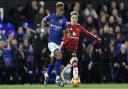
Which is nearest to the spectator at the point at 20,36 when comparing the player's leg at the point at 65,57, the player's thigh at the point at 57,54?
the player's leg at the point at 65,57

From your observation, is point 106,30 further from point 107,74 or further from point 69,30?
point 69,30

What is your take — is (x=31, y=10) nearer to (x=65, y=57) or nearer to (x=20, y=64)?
(x=20, y=64)

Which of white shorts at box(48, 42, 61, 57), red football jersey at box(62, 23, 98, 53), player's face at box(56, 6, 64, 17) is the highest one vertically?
player's face at box(56, 6, 64, 17)

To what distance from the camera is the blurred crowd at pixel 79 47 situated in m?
25.5

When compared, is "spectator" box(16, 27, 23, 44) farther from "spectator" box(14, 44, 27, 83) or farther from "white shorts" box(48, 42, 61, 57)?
"white shorts" box(48, 42, 61, 57)

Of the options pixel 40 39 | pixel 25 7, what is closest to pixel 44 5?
pixel 25 7

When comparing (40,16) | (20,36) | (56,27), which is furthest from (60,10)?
(40,16)

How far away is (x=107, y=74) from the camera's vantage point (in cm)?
2680

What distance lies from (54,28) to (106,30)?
646cm

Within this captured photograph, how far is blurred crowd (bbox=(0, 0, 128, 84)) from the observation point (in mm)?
25547

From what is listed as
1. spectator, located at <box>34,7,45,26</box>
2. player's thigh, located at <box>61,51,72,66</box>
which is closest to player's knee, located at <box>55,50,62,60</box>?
player's thigh, located at <box>61,51,72,66</box>

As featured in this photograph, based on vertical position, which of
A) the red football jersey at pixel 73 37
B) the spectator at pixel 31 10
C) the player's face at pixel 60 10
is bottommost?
the red football jersey at pixel 73 37

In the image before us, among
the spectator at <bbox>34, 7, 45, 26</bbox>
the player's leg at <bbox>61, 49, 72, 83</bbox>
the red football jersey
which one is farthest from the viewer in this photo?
the spectator at <bbox>34, 7, 45, 26</bbox>

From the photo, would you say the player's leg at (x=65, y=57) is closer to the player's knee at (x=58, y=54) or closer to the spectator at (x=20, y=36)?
the player's knee at (x=58, y=54)
